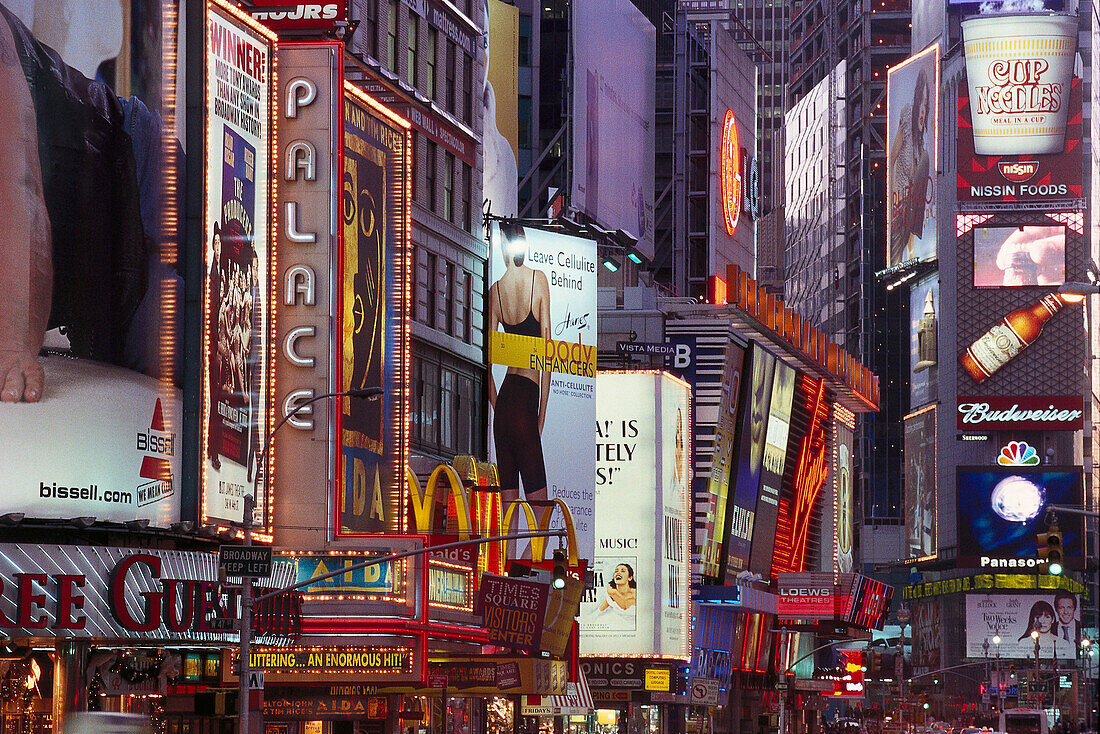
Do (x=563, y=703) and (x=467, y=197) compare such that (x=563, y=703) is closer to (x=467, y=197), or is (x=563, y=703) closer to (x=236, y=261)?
(x=467, y=197)

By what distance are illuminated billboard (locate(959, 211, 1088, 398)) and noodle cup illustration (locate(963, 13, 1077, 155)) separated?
23.1ft

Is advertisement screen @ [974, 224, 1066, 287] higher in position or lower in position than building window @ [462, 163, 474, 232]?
higher

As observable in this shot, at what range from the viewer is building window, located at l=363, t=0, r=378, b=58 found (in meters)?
56.2

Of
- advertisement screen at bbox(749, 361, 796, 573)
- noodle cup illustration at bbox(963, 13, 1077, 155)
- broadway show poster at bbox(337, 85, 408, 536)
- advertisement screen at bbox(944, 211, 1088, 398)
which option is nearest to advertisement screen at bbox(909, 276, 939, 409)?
advertisement screen at bbox(944, 211, 1088, 398)

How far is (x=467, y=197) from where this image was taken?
210 feet

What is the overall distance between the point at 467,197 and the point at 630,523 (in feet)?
64.5

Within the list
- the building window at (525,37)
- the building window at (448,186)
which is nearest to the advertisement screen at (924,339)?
the building window at (525,37)

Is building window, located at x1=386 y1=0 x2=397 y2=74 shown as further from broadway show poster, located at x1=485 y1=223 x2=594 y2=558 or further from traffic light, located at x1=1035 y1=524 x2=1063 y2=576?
traffic light, located at x1=1035 y1=524 x2=1063 y2=576

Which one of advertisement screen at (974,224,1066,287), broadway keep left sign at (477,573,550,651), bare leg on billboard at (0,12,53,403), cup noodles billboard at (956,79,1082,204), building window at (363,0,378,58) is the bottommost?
broadway keep left sign at (477,573,550,651)

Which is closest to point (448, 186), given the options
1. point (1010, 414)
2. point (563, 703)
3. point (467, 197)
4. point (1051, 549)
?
point (467, 197)

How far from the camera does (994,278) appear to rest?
180 metres

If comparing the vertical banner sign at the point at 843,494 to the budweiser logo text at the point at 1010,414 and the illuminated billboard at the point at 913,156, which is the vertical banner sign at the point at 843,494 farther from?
the illuminated billboard at the point at 913,156

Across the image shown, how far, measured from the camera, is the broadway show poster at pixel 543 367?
215 ft

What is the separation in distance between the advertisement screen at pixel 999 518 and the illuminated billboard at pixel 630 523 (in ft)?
343
